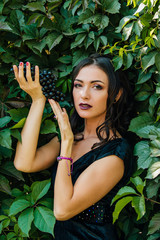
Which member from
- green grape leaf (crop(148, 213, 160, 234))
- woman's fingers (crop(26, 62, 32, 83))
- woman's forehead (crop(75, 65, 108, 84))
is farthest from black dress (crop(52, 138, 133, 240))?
woman's fingers (crop(26, 62, 32, 83))

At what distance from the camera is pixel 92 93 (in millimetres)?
1681

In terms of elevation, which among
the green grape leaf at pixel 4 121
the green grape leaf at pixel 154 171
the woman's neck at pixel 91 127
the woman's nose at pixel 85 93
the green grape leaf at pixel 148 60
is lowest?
the green grape leaf at pixel 154 171

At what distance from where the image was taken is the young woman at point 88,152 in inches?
60.0

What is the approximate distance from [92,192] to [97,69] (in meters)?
0.71

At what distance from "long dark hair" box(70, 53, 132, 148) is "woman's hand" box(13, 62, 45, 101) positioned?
0.26m

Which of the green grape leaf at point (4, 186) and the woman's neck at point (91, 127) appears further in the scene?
the woman's neck at point (91, 127)

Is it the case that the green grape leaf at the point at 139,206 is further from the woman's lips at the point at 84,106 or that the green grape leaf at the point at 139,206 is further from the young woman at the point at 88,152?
the woman's lips at the point at 84,106

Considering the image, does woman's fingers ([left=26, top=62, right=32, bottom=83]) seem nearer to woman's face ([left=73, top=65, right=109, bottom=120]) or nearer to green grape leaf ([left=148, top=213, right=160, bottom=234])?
woman's face ([left=73, top=65, right=109, bottom=120])

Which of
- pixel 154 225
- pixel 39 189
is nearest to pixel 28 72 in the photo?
pixel 39 189

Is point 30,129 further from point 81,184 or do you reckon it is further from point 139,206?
point 139,206

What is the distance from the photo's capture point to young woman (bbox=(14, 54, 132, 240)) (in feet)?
5.00

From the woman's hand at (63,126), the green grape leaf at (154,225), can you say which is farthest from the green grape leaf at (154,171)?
the woman's hand at (63,126)

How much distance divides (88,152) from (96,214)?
0.35 m

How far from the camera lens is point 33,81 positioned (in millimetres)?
1660
